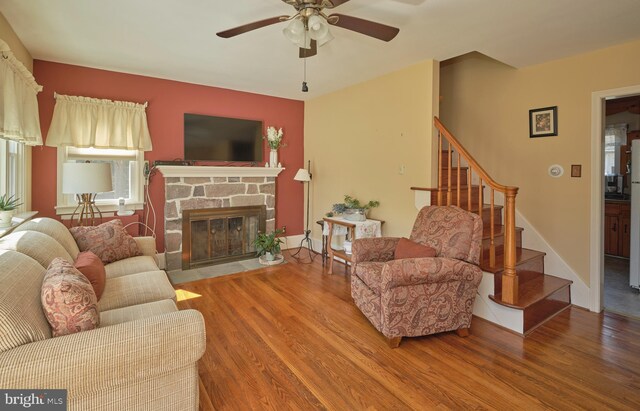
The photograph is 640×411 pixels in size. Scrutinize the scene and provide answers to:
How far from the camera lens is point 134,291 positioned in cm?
215

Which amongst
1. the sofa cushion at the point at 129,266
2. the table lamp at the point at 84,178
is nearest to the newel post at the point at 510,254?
the sofa cushion at the point at 129,266

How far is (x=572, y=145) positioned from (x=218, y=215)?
13.9 ft

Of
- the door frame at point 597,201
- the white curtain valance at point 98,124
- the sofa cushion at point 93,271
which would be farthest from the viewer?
the white curtain valance at point 98,124

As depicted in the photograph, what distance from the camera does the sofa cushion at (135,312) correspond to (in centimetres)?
173

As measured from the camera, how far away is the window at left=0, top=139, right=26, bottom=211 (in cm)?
267

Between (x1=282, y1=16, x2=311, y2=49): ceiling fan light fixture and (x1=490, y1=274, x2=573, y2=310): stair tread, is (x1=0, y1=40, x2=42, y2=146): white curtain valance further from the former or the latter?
(x1=490, y1=274, x2=573, y2=310): stair tread

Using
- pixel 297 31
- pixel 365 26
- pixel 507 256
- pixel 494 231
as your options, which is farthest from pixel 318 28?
pixel 494 231

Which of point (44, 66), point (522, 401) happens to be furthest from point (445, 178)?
point (44, 66)

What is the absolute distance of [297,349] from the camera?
7.61 feet

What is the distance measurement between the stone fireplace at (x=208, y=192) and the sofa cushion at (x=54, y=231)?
1.57m

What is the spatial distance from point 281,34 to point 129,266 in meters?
2.36

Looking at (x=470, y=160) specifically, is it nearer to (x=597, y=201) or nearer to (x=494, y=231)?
(x=494, y=231)

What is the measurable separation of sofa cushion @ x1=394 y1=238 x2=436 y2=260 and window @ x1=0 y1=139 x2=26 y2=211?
3.39m

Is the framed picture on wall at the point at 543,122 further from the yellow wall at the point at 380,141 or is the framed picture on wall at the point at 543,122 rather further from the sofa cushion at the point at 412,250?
the sofa cushion at the point at 412,250
